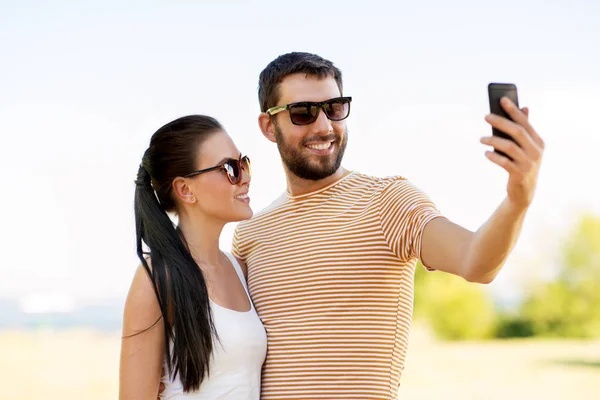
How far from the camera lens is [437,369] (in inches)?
1267

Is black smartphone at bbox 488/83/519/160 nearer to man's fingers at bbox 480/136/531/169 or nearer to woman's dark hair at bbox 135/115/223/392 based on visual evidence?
man's fingers at bbox 480/136/531/169

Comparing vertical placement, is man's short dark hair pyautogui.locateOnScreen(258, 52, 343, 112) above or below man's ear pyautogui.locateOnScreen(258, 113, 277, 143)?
above

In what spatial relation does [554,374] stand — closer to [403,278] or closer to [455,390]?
[455,390]

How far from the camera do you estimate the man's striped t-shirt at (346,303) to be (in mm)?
4105

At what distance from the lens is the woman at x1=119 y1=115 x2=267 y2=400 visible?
388cm

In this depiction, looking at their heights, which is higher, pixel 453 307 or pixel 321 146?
pixel 321 146

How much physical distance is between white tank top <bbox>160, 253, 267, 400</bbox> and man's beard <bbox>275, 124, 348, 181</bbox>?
96cm

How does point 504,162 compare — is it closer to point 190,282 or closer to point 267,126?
point 190,282

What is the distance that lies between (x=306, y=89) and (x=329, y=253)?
3.49ft

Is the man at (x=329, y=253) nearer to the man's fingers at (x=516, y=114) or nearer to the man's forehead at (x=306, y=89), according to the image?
the man's forehead at (x=306, y=89)

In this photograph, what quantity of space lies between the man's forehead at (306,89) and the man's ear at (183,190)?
86cm

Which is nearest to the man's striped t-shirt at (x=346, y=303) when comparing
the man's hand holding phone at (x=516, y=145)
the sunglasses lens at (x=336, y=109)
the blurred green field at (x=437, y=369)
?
the sunglasses lens at (x=336, y=109)

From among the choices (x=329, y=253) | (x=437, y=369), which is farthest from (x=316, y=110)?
(x=437, y=369)

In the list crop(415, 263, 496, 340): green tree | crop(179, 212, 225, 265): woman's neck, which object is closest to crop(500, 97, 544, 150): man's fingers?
crop(179, 212, 225, 265): woman's neck
